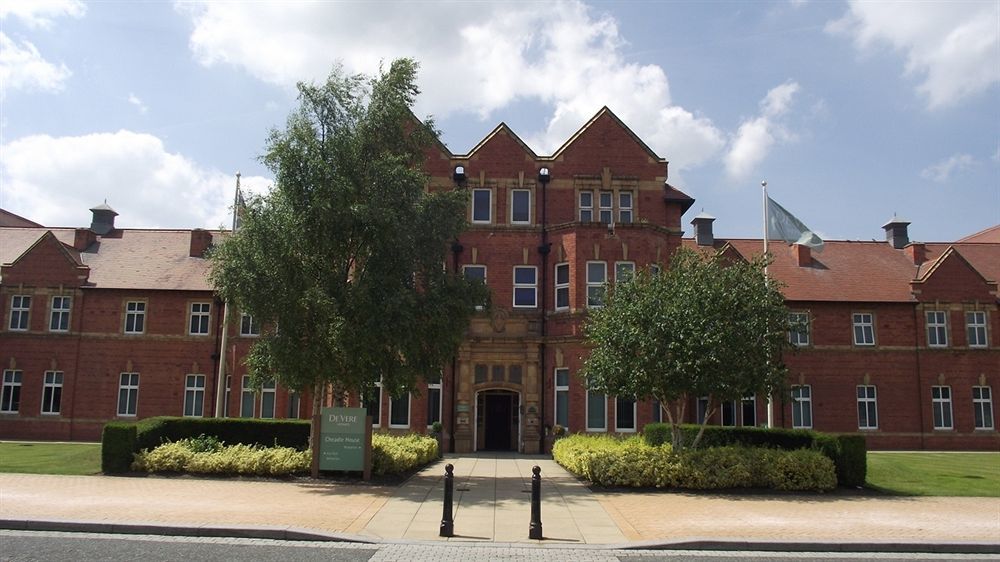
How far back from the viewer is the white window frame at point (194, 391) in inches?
1330

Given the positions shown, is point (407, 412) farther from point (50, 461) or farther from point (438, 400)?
point (50, 461)

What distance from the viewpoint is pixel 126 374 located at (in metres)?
34.0

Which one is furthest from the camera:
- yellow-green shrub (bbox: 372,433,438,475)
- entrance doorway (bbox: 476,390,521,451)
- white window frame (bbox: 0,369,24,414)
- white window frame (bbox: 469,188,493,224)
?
white window frame (bbox: 0,369,24,414)

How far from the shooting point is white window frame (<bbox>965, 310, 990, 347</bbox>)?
34500 mm

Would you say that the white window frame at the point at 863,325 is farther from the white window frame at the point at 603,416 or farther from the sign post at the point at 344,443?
the sign post at the point at 344,443

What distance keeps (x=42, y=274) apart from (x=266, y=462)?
2232cm

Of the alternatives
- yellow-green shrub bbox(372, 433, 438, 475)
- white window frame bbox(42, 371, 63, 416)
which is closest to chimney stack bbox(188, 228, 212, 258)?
white window frame bbox(42, 371, 63, 416)

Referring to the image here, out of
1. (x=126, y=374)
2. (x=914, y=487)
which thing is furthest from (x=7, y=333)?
(x=914, y=487)

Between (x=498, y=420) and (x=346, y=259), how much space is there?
13.4 m

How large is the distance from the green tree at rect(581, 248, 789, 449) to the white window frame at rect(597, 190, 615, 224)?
11.2m

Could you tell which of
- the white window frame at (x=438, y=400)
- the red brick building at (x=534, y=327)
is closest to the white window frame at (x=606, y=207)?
the red brick building at (x=534, y=327)

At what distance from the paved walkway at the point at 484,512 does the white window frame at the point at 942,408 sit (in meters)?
19.2

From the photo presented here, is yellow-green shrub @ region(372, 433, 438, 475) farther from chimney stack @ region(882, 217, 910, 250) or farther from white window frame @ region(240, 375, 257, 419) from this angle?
chimney stack @ region(882, 217, 910, 250)

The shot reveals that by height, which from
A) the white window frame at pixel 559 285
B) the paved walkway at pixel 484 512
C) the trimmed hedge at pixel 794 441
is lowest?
the paved walkway at pixel 484 512
